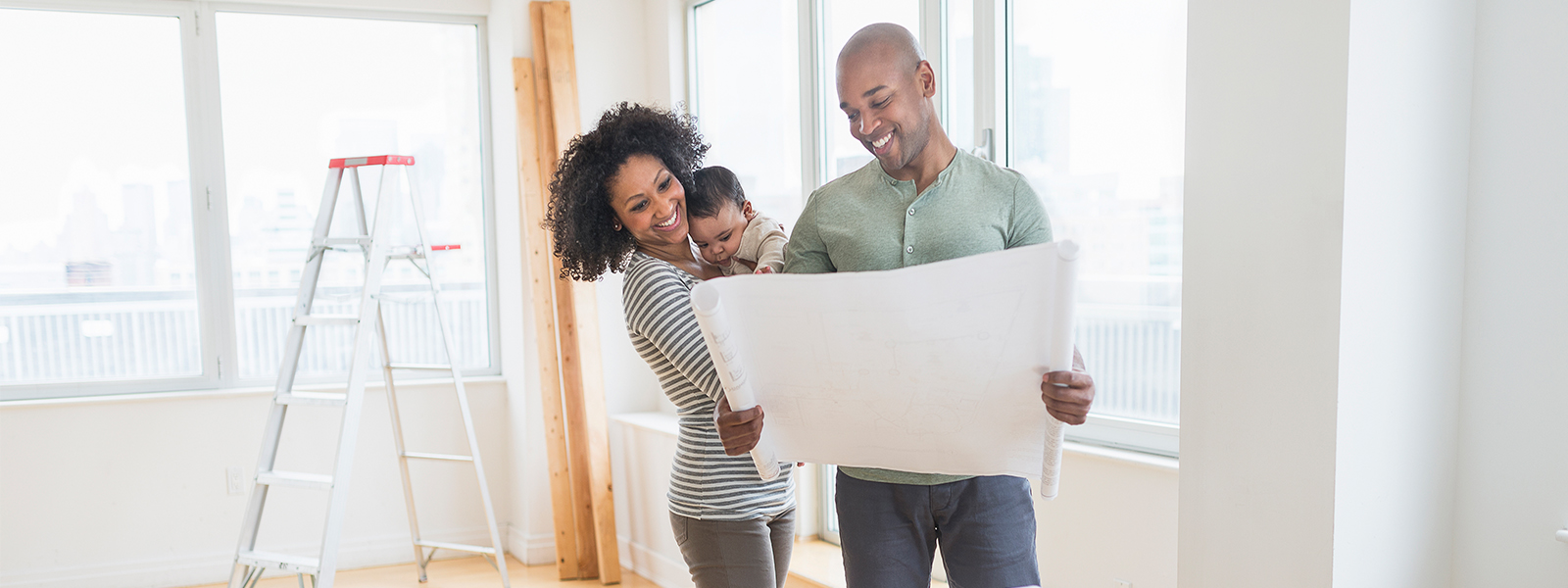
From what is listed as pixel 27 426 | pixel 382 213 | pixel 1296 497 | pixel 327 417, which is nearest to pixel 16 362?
pixel 27 426

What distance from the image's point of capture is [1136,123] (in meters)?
2.29

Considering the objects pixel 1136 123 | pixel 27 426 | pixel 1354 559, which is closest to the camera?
pixel 1354 559

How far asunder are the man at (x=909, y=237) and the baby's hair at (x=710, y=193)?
331mm

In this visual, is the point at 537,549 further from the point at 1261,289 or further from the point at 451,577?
the point at 1261,289

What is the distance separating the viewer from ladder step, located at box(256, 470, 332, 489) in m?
3.00

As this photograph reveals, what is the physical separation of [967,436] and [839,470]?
0.31 metres

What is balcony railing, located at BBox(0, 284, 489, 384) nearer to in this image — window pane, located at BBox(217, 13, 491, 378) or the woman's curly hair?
window pane, located at BBox(217, 13, 491, 378)

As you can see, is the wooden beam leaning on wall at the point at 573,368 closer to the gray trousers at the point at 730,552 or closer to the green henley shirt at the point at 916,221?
the gray trousers at the point at 730,552

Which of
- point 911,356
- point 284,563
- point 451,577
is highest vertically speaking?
point 911,356

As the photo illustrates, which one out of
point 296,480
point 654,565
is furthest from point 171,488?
point 654,565

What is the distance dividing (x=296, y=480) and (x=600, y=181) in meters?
1.94

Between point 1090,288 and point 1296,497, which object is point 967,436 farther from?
point 1090,288

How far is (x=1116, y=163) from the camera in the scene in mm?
2332

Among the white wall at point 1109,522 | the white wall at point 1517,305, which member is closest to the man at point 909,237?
the white wall at point 1517,305
